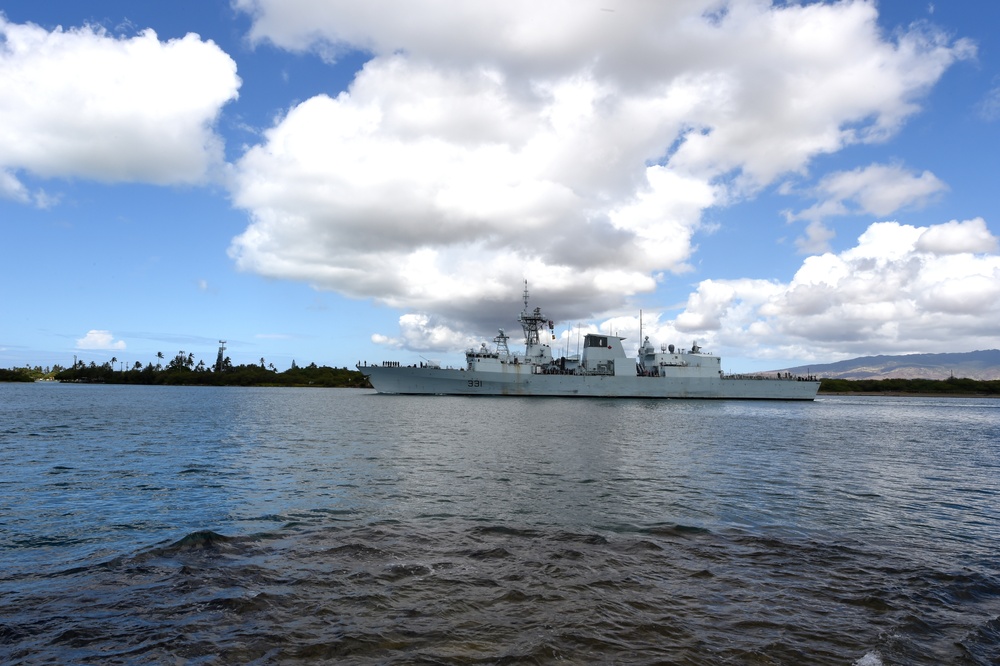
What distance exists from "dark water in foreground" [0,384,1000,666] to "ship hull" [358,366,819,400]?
5209cm

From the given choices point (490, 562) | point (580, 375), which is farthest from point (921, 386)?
point (490, 562)

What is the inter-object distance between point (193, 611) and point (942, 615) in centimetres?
924

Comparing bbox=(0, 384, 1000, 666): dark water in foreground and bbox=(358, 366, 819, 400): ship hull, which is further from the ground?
bbox=(358, 366, 819, 400): ship hull

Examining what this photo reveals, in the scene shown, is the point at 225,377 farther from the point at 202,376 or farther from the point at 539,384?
the point at 539,384

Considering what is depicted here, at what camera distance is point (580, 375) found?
72.6 meters

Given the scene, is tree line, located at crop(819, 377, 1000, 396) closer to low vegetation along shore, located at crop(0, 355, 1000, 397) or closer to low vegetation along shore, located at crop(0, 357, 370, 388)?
low vegetation along shore, located at crop(0, 355, 1000, 397)

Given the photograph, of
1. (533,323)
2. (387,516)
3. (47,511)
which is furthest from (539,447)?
(533,323)

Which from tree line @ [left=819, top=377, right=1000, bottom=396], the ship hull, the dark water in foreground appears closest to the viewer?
the dark water in foreground

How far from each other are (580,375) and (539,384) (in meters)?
5.70

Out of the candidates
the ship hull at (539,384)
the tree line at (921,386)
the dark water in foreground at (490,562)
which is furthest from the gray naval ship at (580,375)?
the tree line at (921,386)

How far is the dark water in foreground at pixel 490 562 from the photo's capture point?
5711 millimetres

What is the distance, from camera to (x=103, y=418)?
37.9 meters

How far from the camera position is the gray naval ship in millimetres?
71812

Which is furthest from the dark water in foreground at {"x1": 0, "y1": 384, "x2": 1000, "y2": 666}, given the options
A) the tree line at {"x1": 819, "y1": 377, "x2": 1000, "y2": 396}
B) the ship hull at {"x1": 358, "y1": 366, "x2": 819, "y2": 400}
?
the tree line at {"x1": 819, "y1": 377, "x2": 1000, "y2": 396}
